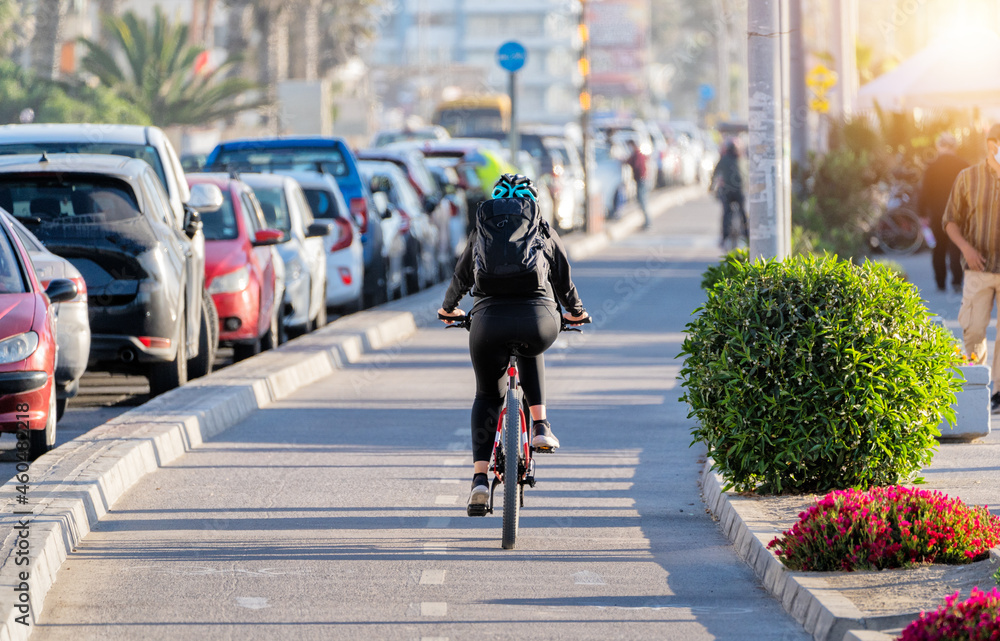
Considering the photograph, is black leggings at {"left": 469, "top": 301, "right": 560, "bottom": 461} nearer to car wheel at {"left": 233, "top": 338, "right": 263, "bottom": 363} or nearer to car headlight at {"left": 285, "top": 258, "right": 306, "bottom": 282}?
car wheel at {"left": 233, "top": 338, "right": 263, "bottom": 363}

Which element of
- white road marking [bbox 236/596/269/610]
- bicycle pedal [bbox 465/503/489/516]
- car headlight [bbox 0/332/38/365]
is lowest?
white road marking [bbox 236/596/269/610]

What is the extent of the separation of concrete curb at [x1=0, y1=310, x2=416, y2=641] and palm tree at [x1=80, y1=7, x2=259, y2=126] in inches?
961

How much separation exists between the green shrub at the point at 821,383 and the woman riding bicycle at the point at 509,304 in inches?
36.4

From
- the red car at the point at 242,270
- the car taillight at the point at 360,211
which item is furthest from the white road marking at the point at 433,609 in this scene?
the car taillight at the point at 360,211

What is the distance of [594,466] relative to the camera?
35.2 ft

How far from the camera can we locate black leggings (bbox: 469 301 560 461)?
322 inches

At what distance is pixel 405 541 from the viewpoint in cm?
838

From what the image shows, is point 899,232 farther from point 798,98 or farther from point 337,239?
point 337,239

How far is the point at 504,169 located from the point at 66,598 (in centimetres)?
2306

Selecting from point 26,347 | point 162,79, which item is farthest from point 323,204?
point 162,79

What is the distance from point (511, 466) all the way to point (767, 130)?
4567 millimetres

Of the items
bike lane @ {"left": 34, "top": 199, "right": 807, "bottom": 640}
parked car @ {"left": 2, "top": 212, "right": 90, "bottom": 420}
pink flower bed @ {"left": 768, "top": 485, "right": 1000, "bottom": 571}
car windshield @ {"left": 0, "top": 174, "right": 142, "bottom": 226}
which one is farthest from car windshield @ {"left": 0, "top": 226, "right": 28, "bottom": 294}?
pink flower bed @ {"left": 768, "top": 485, "right": 1000, "bottom": 571}

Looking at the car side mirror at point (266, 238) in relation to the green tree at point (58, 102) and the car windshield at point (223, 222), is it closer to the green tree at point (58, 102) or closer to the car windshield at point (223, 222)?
the car windshield at point (223, 222)

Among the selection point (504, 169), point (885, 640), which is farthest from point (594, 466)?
point (504, 169)
